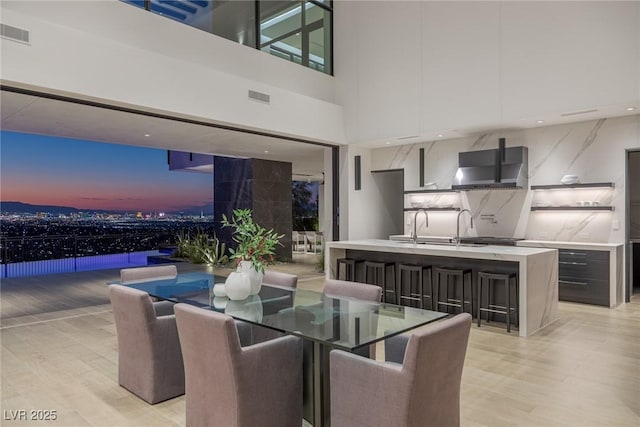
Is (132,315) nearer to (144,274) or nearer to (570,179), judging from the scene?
(144,274)

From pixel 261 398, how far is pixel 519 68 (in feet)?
19.7

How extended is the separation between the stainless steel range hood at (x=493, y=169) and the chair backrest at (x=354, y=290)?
4.60 metres

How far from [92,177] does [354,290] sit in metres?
13.0

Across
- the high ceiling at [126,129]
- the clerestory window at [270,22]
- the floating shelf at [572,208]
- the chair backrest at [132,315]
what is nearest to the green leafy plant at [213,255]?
the high ceiling at [126,129]

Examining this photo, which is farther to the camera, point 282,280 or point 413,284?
point 413,284

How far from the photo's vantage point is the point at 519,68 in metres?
6.27

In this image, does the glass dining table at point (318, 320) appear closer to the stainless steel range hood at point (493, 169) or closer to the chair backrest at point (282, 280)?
the chair backrest at point (282, 280)

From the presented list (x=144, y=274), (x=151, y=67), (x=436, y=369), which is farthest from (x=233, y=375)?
(x=151, y=67)

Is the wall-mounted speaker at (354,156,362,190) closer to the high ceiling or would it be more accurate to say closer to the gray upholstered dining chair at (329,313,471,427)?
the high ceiling

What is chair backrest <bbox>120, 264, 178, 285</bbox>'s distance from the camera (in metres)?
3.83

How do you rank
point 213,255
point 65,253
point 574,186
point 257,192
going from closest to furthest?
1. point 574,186
2. point 65,253
3. point 213,255
4. point 257,192

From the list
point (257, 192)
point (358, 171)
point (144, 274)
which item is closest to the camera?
point (144, 274)

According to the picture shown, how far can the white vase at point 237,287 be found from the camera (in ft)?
9.72

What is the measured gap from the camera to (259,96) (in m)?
6.83
